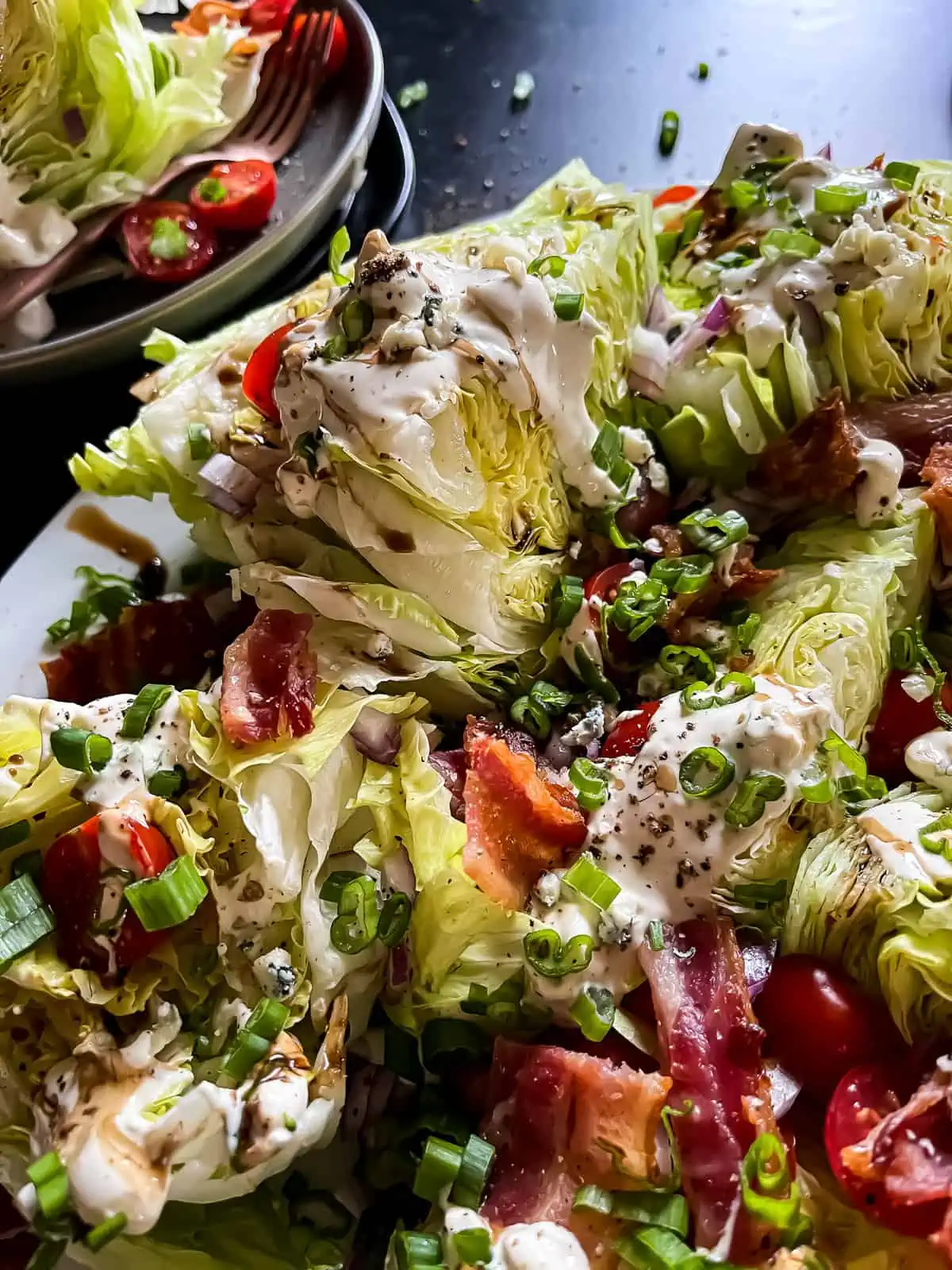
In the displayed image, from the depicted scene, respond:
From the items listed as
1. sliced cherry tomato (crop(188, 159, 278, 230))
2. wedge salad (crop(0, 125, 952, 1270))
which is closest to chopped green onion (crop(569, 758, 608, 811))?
wedge salad (crop(0, 125, 952, 1270))

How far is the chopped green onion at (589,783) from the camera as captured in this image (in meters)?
1.62

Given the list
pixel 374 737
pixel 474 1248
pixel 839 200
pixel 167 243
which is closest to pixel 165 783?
pixel 374 737

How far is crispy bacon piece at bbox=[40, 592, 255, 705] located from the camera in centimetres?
198

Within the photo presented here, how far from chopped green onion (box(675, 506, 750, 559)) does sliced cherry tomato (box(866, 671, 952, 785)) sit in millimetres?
357

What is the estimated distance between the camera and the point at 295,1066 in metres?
1.41

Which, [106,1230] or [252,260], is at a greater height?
[252,260]

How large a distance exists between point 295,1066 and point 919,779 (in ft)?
3.42

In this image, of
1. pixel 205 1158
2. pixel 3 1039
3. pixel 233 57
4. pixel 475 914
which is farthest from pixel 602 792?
pixel 233 57

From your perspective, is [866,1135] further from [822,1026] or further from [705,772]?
[705,772]

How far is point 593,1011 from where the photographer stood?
4.80 ft

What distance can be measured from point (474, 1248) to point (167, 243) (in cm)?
230

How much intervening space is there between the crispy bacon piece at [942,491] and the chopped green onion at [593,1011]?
40.3 inches

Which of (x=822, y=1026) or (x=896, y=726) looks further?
(x=896, y=726)

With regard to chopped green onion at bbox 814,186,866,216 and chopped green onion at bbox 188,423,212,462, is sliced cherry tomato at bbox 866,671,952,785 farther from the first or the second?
chopped green onion at bbox 188,423,212,462
